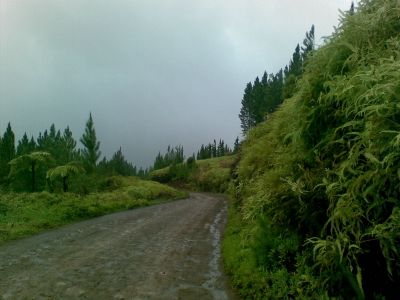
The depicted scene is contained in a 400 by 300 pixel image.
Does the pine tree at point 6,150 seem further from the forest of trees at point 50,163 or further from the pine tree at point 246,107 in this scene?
the pine tree at point 246,107

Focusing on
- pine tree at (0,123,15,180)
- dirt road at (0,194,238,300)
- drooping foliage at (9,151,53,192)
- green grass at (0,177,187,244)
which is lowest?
dirt road at (0,194,238,300)

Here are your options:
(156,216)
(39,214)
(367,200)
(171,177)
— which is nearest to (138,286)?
(367,200)

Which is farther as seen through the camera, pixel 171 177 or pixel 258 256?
pixel 171 177

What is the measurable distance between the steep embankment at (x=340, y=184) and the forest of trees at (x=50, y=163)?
23.3m

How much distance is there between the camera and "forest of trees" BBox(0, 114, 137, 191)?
1179 inches

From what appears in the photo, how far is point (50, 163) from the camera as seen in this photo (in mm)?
32594

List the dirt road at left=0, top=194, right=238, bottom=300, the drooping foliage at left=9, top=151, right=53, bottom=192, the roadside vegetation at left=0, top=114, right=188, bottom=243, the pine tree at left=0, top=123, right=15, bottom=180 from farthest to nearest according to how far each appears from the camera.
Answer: the pine tree at left=0, top=123, right=15, bottom=180 < the drooping foliage at left=9, top=151, right=53, bottom=192 < the roadside vegetation at left=0, top=114, right=188, bottom=243 < the dirt road at left=0, top=194, right=238, bottom=300

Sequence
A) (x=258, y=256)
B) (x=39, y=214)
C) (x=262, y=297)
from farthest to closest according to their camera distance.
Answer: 1. (x=39, y=214)
2. (x=258, y=256)
3. (x=262, y=297)

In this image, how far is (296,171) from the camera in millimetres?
6828

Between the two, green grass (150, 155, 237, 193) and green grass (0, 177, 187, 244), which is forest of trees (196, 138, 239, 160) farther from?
green grass (0, 177, 187, 244)

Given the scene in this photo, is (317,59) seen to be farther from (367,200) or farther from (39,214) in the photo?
(39,214)

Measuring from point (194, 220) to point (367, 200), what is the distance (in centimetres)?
1528

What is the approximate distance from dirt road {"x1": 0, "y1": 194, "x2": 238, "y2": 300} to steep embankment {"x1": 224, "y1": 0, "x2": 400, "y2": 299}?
1.44m

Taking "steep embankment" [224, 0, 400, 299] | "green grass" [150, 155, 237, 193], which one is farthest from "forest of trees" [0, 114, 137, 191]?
"steep embankment" [224, 0, 400, 299]
